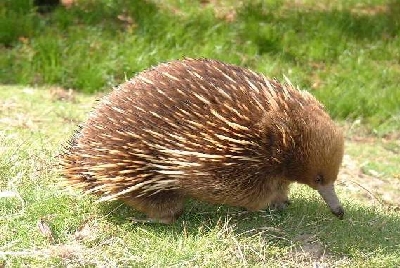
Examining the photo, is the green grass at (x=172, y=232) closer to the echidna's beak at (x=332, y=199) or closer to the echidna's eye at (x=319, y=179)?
the echidna's beak at (x=332, y=199)

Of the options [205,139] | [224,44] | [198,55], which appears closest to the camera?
[205,139]

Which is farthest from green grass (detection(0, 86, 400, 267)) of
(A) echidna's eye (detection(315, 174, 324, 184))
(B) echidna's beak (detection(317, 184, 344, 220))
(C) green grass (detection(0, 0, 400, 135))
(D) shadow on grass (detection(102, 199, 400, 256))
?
(C) green grass (detection(0, 0, 400, 135))

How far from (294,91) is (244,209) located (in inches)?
28.6

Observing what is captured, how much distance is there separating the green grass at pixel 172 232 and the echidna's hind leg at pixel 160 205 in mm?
55

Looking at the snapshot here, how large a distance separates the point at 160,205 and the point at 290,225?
0.70m

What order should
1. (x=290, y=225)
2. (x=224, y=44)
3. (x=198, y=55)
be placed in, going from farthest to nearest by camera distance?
1. (x=224, y=44)
2. (x=198, y=55)
3. (x=290, y=225)

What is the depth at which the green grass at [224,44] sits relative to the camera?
6.92 meters

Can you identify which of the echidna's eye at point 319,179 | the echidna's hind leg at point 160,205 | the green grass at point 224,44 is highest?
the echidna's eye at point 319,179

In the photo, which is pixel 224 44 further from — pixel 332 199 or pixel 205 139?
Answer: pixel 205 139

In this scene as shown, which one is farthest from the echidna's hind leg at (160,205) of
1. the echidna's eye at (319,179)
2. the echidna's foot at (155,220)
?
the echidna's eye at (319,179)

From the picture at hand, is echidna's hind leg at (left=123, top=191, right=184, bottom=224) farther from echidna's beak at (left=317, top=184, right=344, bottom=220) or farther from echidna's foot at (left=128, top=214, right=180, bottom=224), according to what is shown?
echidna's beak at (left=317, top=184, right=344, bottom=220)

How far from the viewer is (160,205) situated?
3410mm

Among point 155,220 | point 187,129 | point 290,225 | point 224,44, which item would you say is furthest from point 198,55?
point 187,129

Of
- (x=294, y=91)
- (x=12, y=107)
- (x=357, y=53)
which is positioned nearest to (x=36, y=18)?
(x=12, y=107)
